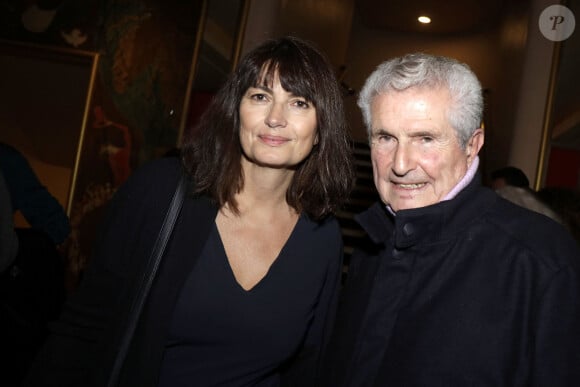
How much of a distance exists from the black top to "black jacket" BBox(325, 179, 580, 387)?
288 millimetres

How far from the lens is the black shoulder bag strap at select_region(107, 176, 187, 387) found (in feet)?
5.30

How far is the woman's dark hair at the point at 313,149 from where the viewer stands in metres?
2.03

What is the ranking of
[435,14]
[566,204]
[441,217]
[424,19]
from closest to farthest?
[441,217], [566,204], [435,14], [424,19]

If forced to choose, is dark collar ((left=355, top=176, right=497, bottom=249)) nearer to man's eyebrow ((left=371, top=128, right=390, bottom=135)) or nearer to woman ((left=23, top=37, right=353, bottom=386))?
man's eyebrow ((left=371, top=128, right=390, bottom=135))

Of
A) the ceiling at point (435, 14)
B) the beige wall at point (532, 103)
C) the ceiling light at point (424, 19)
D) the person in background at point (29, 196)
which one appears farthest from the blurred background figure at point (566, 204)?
the ceiling light at point (424, 19)

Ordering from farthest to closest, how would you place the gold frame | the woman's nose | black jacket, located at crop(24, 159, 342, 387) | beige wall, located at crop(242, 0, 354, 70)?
beige wall, located at crop(242, 0, 354, 70) < the gold frame < the woman's nose < black jacket, located at crop(24, 159, 342, 387)

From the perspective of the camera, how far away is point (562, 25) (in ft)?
22.9

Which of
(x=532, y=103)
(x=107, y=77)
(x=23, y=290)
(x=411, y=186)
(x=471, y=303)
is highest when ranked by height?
(x=532, y=103)

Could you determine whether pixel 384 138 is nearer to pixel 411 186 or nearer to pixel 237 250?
pixel 411 186

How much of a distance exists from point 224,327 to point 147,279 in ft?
1.13

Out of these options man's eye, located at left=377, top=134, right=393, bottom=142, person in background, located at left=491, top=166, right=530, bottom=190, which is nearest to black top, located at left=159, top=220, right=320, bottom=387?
man's eye, located at left=377, top=134, right=393, bottom=142

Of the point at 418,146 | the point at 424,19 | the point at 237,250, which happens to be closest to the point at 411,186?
the point at 418,146

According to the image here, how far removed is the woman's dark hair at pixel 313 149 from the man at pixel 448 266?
336 mm

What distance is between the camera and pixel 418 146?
1639 mm
